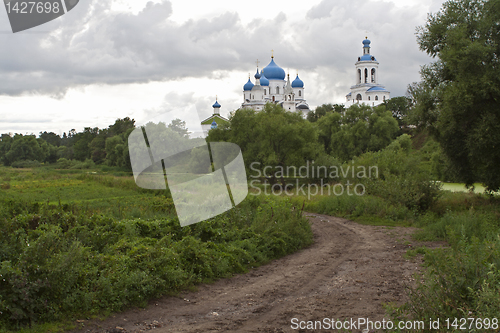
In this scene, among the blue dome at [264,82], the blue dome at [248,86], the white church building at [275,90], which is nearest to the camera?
the white church building at [275,90]

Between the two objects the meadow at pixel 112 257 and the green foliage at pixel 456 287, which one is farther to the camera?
the meadow at pixel 112 257

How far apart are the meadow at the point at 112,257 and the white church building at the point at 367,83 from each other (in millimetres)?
80290

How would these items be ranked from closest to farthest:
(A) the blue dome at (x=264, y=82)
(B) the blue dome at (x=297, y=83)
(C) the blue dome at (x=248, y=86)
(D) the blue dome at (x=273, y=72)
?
(A) the blue dome at (x=264, y=82) → (C) the blue dome at (x=248, y=86) → (D) the blue dome at (x=273, y=72) → (B) the blue dome at (x=297, y=83)

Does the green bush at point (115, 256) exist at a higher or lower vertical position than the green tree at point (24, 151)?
lower

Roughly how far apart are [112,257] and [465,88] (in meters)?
14.6

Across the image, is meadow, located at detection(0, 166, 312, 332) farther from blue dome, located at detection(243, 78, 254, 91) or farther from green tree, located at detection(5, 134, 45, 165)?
blue dome, located at detection(243, 78, 254, 91)

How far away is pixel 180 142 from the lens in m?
8.75

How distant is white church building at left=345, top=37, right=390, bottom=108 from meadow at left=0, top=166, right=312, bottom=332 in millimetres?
80290

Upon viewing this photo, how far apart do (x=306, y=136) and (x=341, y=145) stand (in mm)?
13480

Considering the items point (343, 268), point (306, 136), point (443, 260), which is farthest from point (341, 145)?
point (443, 260)

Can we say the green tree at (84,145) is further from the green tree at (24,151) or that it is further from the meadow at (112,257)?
the meadow at (112,257)

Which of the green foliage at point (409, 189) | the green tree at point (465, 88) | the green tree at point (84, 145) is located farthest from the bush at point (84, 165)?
the green tree at point (465, 88)

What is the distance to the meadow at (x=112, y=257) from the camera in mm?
5895

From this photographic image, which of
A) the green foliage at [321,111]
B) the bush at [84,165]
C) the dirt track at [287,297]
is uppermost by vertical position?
the green foliage at [321,111]
